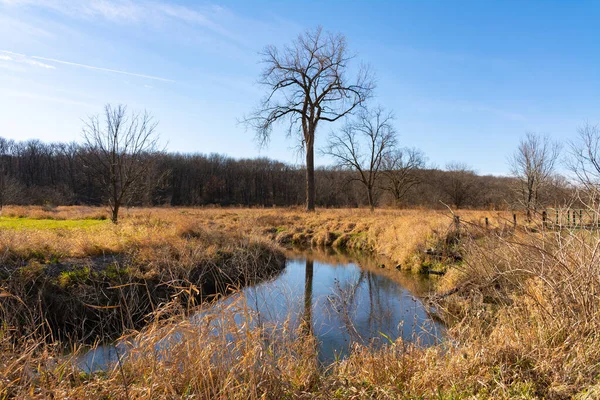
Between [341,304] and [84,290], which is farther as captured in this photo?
[84,290]

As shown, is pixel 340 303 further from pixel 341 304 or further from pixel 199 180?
pixel 199 180

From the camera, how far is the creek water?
4.64 metres

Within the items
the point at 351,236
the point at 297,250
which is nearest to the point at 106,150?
the point at 297,250

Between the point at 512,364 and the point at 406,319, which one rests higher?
the point at 512,364

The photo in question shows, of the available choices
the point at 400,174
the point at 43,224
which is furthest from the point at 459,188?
the point at 43,224

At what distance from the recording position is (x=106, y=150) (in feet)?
45.1

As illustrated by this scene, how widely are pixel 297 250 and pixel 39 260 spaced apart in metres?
11.3

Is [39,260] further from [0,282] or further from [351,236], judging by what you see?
[351,236]

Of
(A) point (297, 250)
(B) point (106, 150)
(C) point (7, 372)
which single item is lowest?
(A) point (297, 250)

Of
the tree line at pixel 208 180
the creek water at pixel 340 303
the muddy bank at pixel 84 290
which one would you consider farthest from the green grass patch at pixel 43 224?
the tree line at pixel 208 180

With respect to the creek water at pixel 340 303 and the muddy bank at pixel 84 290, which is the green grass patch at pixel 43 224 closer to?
the muddy bank at pixel 84 290

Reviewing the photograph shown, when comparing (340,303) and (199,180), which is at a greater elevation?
(199,180)

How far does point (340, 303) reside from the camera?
16.1ft

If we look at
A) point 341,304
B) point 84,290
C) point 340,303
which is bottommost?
point 84,290
